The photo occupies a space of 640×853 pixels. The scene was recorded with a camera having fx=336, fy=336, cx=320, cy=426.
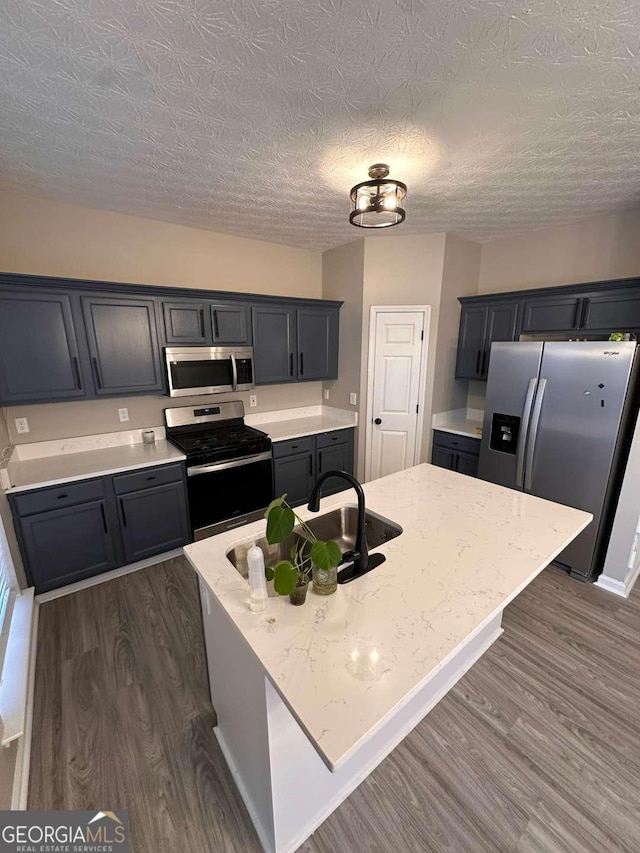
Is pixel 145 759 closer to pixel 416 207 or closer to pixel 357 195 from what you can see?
pixel 357 195

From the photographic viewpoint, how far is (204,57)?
1199 mm

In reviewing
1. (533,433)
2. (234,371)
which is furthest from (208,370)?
(533,433)

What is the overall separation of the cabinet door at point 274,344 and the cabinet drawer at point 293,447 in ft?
2.11

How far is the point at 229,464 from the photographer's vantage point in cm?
288

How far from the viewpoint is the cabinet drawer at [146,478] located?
2.45 m

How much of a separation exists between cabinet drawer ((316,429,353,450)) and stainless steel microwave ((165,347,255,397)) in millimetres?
892

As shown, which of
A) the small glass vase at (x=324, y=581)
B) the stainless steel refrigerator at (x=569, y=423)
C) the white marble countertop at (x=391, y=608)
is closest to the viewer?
the white marble countertop at (x=391, y=608)

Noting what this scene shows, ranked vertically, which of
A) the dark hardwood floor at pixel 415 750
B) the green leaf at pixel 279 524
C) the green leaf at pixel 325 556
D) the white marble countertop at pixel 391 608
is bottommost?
the dark hardwood floor at pixel 415 750

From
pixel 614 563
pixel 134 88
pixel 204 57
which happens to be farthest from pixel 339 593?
pixel 614 563

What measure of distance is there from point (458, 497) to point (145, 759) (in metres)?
1.88

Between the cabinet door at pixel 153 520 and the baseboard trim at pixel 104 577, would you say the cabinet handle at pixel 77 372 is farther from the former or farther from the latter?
the baseboard trim at pixel 104 577

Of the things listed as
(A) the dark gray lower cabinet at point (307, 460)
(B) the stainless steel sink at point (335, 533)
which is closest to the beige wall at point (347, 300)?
(A) the dark gray lower cabinet at point (307, 460)

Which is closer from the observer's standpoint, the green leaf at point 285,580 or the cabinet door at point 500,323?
Result: the green leaf at point 285,580

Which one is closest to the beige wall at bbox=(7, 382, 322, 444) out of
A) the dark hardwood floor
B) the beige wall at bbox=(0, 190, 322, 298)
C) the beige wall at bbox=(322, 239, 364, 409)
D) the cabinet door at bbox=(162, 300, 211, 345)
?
the cabinet door at bbox=(162, 300, 211, 345)
